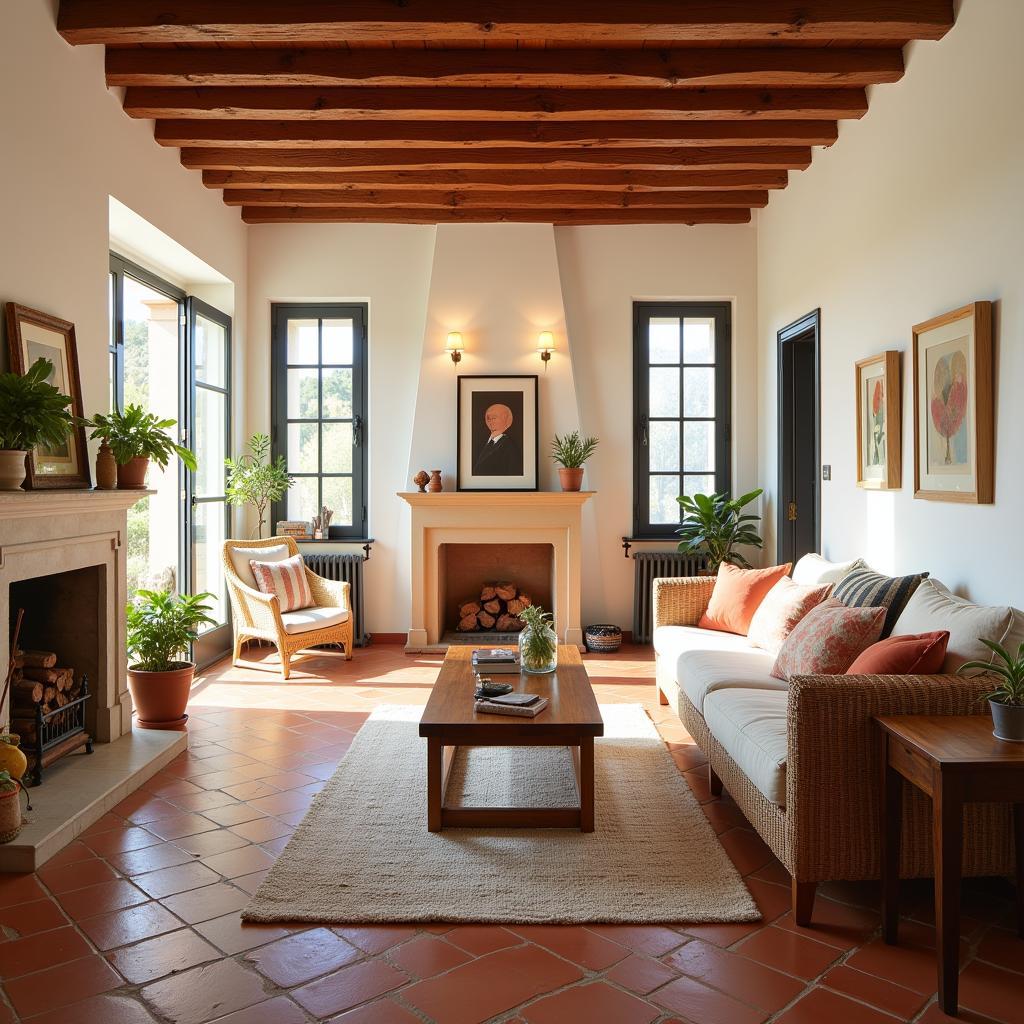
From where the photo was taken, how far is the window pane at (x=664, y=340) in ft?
22.9

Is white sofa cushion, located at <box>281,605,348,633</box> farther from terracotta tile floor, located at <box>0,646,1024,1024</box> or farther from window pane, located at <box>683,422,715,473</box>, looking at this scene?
window pane, located at <box>683,422,715,473</box>

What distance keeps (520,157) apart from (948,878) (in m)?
4.55

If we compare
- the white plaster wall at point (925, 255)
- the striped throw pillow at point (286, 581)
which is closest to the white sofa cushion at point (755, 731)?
the white plaster wall at point (925, 255)

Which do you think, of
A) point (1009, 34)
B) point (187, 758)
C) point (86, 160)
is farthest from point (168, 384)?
point (1009, 34)

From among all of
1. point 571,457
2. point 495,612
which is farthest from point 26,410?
point 495,612

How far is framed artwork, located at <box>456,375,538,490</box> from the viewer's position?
22.1 feet

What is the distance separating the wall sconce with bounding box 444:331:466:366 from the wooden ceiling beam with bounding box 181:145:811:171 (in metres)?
1.49

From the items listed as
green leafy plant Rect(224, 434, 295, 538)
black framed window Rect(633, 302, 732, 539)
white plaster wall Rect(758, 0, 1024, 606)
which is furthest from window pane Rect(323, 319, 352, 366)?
white plaster wall Rect(758, 0, 1024, 606)

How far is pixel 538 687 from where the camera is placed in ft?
11.9

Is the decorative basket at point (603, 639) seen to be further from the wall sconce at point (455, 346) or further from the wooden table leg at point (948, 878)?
the wooden table leg at point (948, 878)

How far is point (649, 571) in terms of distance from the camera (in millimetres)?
6820

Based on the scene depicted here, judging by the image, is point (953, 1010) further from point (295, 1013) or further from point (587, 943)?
point (295, 1013)

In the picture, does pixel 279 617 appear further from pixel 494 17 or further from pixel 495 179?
pixel 494 17

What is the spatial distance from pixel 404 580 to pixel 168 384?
7.52 feet
